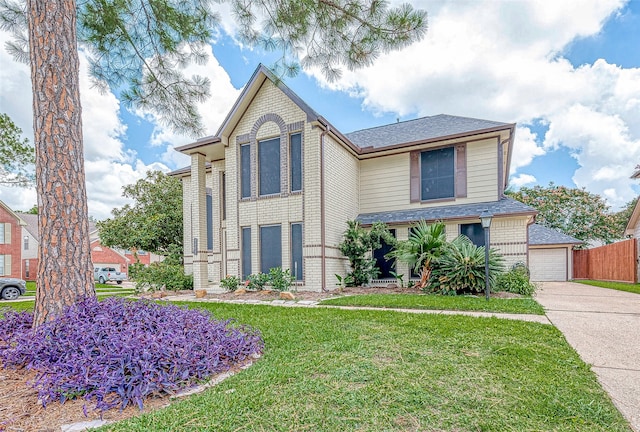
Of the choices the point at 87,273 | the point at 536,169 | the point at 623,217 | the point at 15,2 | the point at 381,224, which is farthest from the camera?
the point at 536,169

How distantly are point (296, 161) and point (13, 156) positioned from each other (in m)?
14.4

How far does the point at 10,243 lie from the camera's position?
77.2 feet

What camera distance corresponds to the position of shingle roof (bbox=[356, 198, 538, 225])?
379 inches

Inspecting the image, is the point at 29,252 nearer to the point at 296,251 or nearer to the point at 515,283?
the point at 296,251

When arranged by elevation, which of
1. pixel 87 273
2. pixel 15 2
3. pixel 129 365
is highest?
pixel 15 2

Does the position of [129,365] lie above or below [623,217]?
below

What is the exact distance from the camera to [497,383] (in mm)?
2633

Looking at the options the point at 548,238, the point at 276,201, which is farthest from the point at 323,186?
the point at 548,238

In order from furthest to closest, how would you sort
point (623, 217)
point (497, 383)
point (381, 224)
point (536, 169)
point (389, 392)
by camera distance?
point (536, 169) → point (623, 217) → point (381, 224) → point (497, 383) → point (389, 392)

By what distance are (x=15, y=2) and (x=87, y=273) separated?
5.20m

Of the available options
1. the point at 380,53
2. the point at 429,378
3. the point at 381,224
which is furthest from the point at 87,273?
the point at 381,224

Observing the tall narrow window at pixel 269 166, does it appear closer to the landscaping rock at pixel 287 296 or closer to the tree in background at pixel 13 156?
the landscaping rock at pixel 287 296

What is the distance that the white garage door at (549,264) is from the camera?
16125mm

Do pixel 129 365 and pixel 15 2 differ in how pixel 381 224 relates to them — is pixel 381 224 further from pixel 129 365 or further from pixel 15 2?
pixel 15 2
